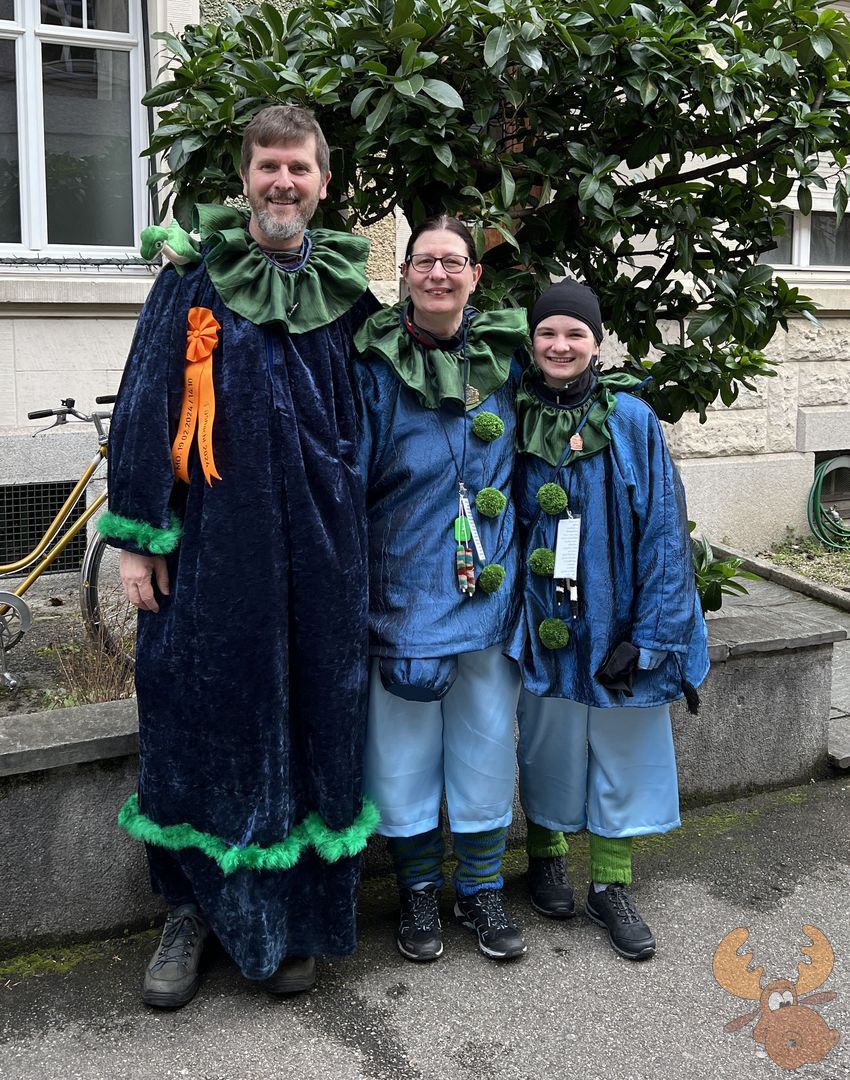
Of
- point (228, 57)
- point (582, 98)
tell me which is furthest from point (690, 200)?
point (228, 57)

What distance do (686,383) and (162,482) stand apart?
1857 millimetres

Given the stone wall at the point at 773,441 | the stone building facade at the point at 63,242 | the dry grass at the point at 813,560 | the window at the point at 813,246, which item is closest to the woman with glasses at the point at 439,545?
the stone building facade at the point at 63,242

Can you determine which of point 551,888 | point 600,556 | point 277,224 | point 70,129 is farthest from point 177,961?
point 70,129

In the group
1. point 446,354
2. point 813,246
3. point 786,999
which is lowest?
point 786,999

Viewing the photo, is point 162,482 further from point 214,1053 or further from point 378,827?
point 214,1053

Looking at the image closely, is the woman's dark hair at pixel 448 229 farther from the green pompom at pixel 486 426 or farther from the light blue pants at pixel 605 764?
the light blue pants at pixel 605 764

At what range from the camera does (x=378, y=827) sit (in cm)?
300

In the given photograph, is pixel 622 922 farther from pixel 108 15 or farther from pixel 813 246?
pixel 813 246

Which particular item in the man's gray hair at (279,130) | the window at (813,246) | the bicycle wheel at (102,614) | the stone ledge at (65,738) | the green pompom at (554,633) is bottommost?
the stone ledge at (65,738)

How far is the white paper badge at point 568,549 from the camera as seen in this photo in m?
2.99

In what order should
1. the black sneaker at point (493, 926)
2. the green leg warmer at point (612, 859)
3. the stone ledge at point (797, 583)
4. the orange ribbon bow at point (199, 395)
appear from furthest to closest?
the stone ledge at point (797, 583)
the green leg warmer at point (612, 859)
the black sneaker at point (493, 926)
the orange ribbon bow at point (199, 395)

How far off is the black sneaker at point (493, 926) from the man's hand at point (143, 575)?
123 centimetres

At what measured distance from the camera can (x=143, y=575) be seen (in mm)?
2705

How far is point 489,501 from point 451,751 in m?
0.69
